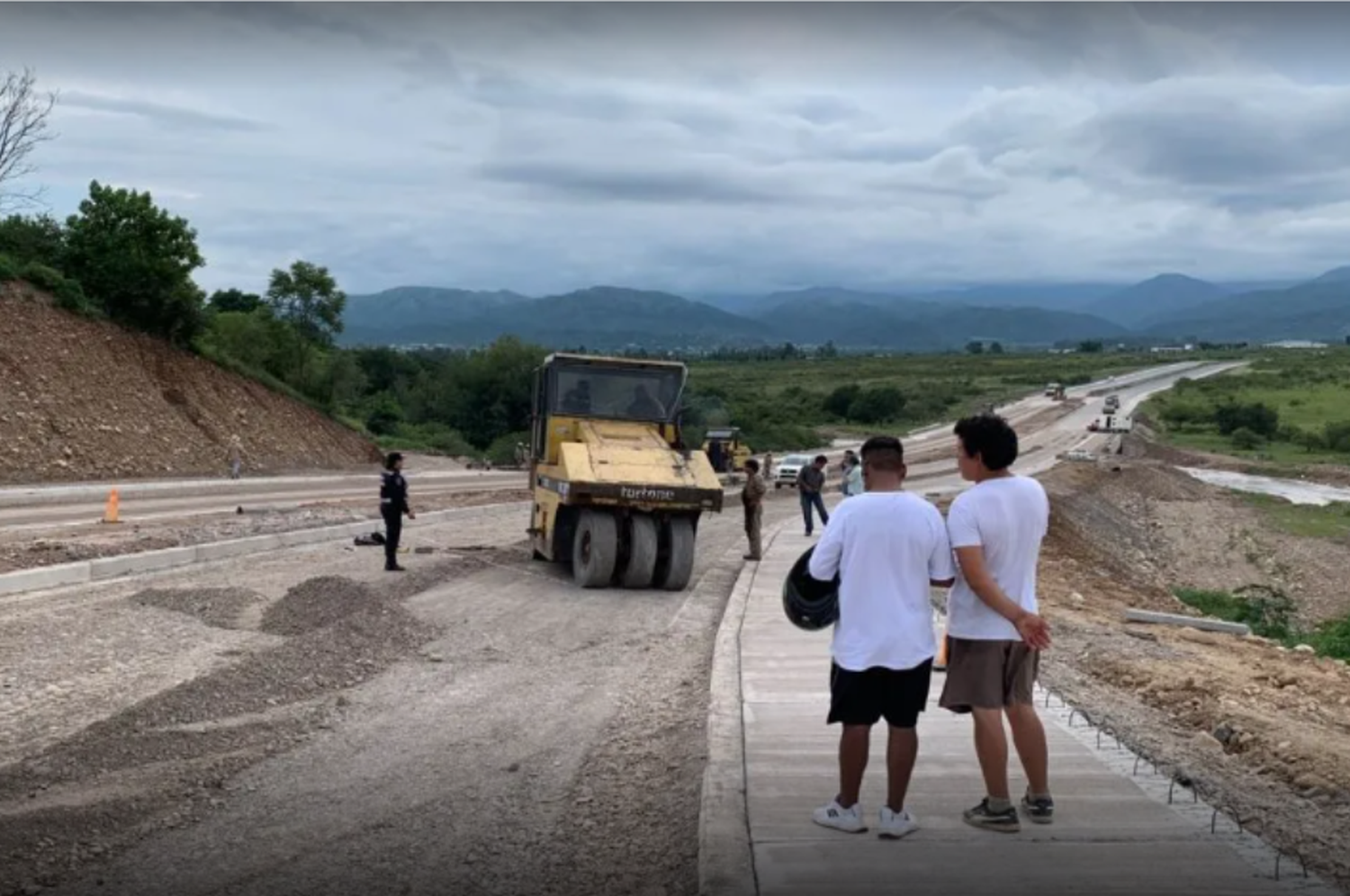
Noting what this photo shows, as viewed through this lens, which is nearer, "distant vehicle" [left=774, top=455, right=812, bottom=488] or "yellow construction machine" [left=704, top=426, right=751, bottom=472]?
"yellow construction machine" [left=704, top=426, right=751, bottom=472]

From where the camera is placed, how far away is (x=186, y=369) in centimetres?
4003

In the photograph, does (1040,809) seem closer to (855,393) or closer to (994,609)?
(994,609)

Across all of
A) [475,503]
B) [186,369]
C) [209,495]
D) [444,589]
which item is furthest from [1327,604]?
[186,369]

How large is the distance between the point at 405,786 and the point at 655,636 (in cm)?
624

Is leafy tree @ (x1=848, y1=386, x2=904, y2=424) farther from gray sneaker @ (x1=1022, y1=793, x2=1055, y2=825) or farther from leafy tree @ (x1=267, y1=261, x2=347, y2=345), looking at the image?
gray sneaker @ (x1=1022, y1=793, x2=1055, y2=825)

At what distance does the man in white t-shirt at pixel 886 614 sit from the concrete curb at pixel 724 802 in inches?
24.0

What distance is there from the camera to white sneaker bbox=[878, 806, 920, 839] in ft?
20.4

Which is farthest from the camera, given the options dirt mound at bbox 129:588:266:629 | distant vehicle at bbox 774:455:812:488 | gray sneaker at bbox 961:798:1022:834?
distant vehicle at bbox 774:455:812:488

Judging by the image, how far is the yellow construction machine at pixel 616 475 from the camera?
17297 mm

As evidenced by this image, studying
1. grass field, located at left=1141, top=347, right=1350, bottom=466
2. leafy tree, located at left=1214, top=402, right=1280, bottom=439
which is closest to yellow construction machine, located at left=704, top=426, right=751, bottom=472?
grass field, located at left=1141, top=347, right=1350, bottom=466

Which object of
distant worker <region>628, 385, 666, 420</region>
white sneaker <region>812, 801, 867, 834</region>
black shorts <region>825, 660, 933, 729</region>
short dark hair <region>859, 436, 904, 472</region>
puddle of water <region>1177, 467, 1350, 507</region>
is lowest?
puddle of water <region>1177, 467, 1350, 507</region>

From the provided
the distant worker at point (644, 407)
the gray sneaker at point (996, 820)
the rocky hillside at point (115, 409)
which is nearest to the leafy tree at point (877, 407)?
the rocky hillside at point (115, 409)

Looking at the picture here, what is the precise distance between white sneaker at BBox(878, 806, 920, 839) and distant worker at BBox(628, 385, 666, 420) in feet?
43.8

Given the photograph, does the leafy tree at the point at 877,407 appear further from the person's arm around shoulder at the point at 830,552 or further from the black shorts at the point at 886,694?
the black shorts at the point at 886,694
